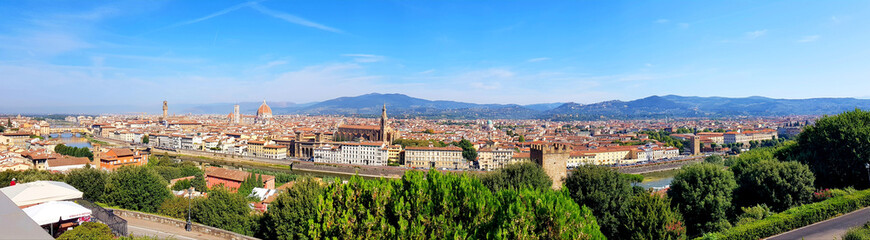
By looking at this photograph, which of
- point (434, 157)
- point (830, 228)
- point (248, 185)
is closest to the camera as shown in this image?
point (830, 228)

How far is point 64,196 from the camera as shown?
9.05m

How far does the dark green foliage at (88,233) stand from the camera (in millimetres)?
6426

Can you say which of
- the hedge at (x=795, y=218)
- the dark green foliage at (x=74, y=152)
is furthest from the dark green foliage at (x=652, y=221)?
the dark green foliage at (x=74, y=152)

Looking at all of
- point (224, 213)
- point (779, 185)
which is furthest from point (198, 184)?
point (779, 185)

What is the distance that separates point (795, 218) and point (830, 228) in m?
0.61

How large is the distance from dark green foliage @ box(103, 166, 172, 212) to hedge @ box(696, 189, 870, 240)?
15.1 meters

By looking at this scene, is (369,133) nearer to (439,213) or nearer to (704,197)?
(704,197)

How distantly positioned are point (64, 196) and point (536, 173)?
12905mm

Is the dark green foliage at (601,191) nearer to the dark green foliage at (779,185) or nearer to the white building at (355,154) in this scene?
the dark green foliage at (779,185)

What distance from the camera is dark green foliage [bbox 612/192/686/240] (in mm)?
9234

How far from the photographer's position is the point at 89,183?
592 inches

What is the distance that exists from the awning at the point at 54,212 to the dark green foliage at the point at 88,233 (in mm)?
1314

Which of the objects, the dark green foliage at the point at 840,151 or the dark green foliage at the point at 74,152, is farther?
the dark green foliage at the point at 74,152

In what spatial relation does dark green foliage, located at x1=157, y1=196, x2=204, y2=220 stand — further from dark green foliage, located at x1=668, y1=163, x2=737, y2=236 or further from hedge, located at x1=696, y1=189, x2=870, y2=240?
Result: dark green foliage, located at x1=668, y1=163, x2=737, y2=236
